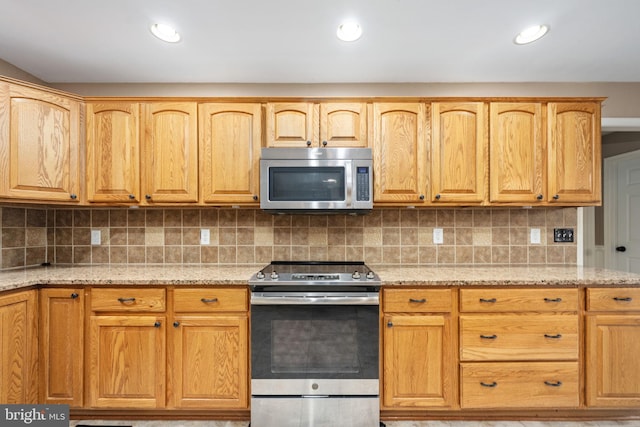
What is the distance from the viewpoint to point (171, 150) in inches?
87.7

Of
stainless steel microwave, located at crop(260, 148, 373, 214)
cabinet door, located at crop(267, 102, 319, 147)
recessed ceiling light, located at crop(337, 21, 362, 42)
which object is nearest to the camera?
recessed ceiling light, located at crop(337, 21, 362, 42)

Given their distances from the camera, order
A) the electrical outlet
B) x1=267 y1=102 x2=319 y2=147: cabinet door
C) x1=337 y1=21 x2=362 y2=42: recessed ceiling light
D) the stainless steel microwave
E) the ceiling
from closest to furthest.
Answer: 1. the ceiling
2. x1=337 y1=21 x2=362 y2=42: recessed ceiling light
3. the stainless steel microwave
4. x1=267 y1=102 x2=319 y2=147: cabinet door
5. the electrical outlet

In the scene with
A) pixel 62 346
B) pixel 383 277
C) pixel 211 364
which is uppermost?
pixel 383 277

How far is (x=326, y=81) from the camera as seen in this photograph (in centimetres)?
249

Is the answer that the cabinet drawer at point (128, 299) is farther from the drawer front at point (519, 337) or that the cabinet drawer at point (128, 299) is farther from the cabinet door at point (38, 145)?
the drawer front at point (519, 337)

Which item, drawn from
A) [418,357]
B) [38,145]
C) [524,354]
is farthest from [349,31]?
[524,354]

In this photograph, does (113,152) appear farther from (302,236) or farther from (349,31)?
(349,31)

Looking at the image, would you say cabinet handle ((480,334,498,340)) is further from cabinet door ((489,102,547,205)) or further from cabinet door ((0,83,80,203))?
cabinet door ((0,83,80,203))

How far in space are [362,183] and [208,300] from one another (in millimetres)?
1257

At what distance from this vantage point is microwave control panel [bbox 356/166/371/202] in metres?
2.13

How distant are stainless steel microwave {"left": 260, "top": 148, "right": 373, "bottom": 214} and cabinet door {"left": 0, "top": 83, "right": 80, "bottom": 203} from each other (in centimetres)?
136

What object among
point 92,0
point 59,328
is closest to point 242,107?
point 92,0

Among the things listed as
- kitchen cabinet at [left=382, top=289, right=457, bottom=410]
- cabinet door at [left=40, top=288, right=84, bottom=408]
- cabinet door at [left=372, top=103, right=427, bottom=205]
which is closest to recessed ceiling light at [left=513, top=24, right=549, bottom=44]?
cabinet door at [left=372, top=103, right=427, bottom=205]

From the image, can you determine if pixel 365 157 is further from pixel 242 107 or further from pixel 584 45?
pixel 584 45
